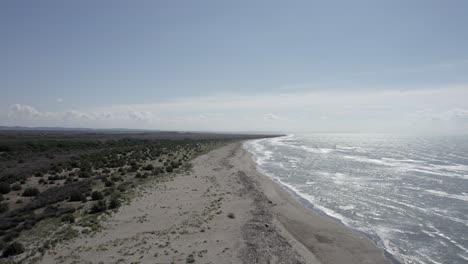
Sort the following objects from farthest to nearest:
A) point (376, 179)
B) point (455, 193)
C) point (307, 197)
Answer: point (376, 179)
point (455, 193)
point (307, 197)

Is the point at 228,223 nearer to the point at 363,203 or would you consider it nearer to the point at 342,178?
the point at 363,203

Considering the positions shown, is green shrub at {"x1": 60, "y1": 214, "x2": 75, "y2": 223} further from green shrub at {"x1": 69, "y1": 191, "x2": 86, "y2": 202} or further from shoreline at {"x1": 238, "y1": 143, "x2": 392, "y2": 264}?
shoreline at {"x1": 238, "y1": 143, "x2": 392, "y2": 264}

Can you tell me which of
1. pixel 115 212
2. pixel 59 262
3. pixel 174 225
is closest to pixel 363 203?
pixel 174 225

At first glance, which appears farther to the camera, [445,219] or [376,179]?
[376,179]

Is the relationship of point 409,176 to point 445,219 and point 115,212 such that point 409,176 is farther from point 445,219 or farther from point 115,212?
point 115,212

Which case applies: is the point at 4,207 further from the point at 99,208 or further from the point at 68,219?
the point at 99,208

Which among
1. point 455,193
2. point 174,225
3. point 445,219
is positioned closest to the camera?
point 174,225

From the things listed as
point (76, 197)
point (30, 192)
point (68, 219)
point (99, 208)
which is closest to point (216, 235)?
point (99, 208)

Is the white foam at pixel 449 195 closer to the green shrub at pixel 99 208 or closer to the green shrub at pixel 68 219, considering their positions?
the green shrub at pixel 99 208
